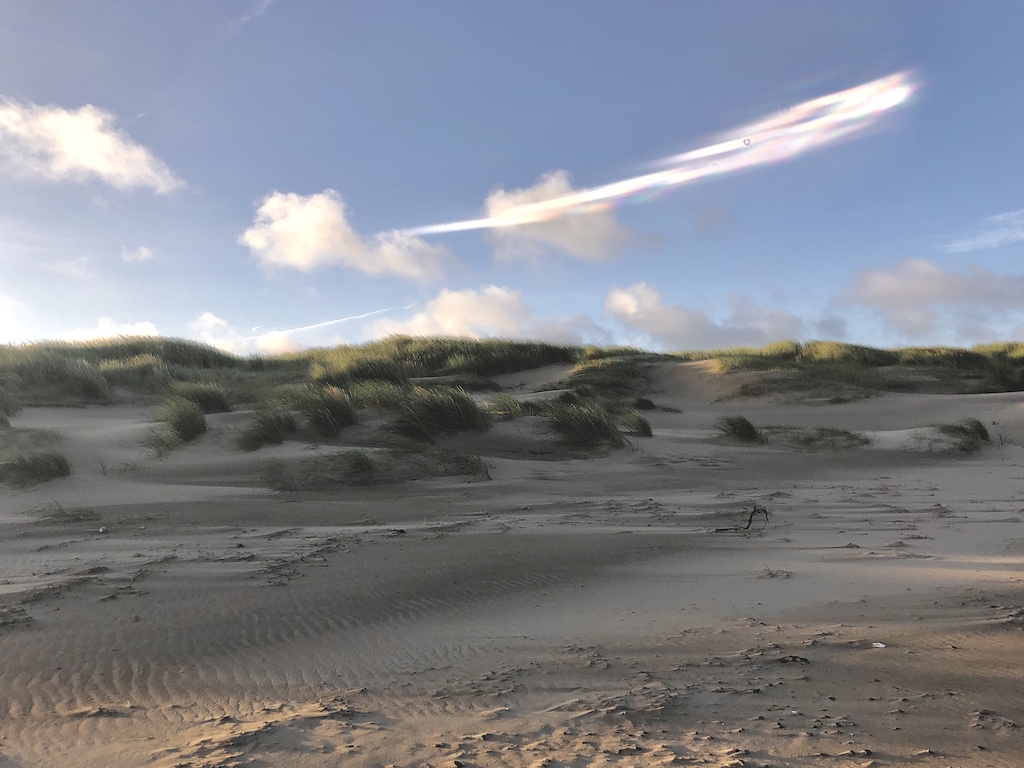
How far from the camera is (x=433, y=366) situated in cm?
1731

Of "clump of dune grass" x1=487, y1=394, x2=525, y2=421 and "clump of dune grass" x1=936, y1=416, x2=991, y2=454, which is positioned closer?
"clump of dune grass" x1=936, y1=416, x2=991, y2=454

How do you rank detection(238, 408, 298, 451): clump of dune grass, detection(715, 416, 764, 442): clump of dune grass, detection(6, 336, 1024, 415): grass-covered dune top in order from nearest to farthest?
1. detection(238, 408, 298, 451): clump of dune grass
2. detection(715, 416, 764, 442): clump of dune grass
3. detection(6, 336, 1024, 415): grass-covered dune top

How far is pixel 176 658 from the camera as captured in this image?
2.56 metres

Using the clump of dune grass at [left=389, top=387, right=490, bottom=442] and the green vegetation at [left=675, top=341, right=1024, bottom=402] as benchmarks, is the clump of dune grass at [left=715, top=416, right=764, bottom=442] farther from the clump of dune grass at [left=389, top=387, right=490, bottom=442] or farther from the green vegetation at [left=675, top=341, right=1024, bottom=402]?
the green vegetation at [left=675, top=341, right=1024, bottom=402]

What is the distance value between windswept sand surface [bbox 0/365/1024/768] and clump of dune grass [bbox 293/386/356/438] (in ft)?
6.08

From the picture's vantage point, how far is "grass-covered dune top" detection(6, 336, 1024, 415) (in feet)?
37.3

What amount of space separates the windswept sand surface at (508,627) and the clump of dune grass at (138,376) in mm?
7095

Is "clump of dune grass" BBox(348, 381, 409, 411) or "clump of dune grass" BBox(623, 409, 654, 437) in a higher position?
"clump of dune grass" BBox(348, 381, 409, 411)

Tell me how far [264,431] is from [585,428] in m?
3.59

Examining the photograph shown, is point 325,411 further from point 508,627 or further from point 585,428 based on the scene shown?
point 508,627

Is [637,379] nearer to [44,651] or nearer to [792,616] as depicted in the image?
[792,616]

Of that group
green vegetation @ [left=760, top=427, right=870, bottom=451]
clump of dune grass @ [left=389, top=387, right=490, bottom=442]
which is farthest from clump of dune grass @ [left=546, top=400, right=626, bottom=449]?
green vegetation @ [left=760, top=427, right=870, bottom=451]

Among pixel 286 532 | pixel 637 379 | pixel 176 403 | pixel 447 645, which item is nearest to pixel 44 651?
pixel 447 645

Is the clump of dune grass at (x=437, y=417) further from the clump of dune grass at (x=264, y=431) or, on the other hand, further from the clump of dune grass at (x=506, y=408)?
the clump of dune grass at (x=264, y=431)
